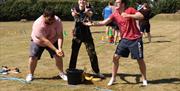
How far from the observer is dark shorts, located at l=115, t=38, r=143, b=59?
31.1ft

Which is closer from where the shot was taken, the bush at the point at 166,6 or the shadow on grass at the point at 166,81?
the shadow on grass at the point at 166,81

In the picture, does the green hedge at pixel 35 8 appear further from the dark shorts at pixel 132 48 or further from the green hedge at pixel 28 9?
the dark shorts at pixel 132 48

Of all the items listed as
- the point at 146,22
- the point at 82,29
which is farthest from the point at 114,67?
the point at 146,22

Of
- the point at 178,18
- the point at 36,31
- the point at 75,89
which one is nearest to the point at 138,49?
the point at 75,89

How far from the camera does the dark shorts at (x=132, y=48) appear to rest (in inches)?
373

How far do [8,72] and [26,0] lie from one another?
2803cm

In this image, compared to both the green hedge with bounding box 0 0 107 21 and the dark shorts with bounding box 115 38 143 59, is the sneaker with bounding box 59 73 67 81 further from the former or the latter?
the green hedge with bounding box 0 0 107 21

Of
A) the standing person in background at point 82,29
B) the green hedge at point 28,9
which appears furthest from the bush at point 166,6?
the standing person in background at point 82,29

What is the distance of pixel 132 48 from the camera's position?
31.3 feet

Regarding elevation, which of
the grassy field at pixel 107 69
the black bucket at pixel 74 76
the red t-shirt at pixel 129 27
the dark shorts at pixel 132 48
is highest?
the red t-shirt at pixel 129 27

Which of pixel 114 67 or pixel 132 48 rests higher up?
pixel 132 48

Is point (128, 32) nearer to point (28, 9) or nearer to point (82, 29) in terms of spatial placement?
point (82, 29)

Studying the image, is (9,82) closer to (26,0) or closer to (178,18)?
(178,18)

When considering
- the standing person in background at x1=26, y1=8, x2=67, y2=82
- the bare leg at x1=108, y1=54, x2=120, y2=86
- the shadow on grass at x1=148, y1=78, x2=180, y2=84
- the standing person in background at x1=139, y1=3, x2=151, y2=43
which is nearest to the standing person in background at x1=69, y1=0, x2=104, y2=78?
the standing person in background at x1=26, y1=8, x2=67, y2=82
